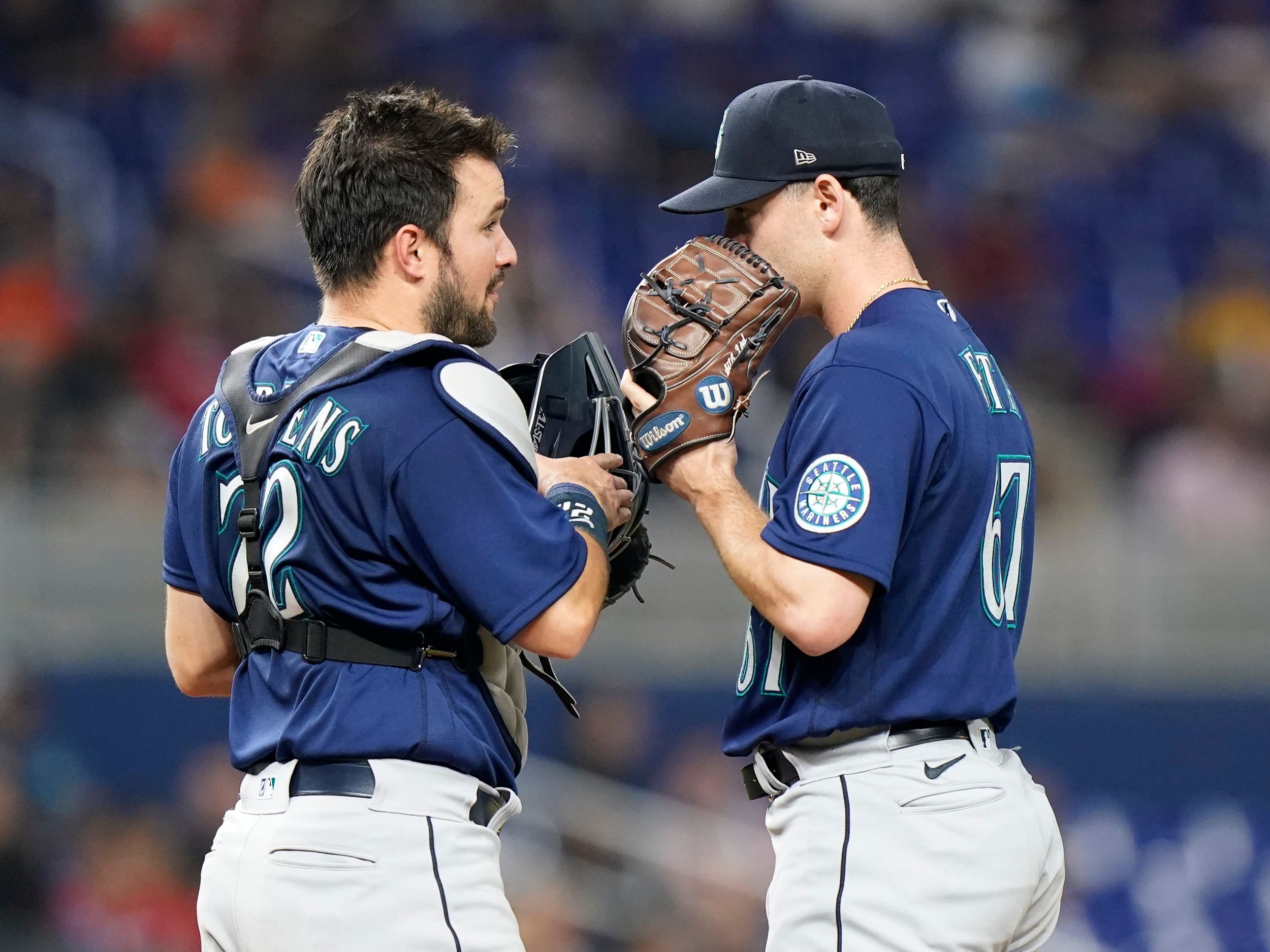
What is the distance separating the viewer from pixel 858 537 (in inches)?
112

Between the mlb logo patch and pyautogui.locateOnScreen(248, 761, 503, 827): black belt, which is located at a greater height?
the mlb logo patch

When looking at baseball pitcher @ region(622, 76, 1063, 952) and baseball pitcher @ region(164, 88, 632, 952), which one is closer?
baseball pitcher @ region(164, 88, 632, 952)

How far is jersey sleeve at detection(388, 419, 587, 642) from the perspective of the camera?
278cm

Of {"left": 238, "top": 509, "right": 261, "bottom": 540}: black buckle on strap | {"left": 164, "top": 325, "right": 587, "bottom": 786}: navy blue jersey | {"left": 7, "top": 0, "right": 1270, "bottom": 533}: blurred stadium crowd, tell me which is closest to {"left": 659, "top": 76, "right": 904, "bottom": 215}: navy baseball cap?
{"left": 164, "top": 325, "right": 587, "bottom": 786}: navy blue jersey

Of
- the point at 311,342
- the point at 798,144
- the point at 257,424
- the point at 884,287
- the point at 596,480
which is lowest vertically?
the point at 596,480

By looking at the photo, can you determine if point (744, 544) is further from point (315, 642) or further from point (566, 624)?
point (315, 642)

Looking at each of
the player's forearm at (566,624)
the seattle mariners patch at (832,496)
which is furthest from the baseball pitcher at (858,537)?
the player's forearm at (566,624)

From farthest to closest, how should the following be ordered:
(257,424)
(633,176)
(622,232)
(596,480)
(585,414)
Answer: (633,176) → (622,232) → (585,414) → (596,480) → (257,424)

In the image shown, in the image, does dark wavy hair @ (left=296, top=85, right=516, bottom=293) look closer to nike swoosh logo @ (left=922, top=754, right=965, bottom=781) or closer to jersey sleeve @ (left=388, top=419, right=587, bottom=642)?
jersey sleeve @ (left=388, top=419, right=587, bottom=642)

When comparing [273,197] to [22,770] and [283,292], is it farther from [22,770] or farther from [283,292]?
[22,770]

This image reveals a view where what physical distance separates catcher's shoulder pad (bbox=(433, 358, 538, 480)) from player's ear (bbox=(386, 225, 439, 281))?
25 cm

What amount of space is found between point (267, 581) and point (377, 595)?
0.22 metres

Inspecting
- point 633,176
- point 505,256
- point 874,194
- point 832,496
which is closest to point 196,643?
point 505,256

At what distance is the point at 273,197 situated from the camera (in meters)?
9.58
